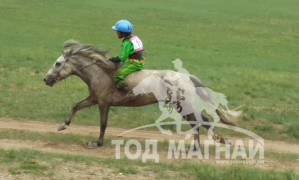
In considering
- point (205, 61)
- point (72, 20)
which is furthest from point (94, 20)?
point (205, 61)

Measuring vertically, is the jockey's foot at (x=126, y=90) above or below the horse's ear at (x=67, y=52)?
below

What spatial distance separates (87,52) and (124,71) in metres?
0.99

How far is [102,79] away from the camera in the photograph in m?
13.4

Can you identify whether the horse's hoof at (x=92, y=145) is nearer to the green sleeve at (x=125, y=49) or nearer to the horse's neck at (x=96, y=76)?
the horse's neck at (x=96, y=76)

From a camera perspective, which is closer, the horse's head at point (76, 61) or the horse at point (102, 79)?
the horse at point (102, 79)

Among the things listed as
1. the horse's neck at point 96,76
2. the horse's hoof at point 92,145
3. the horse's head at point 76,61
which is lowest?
the horse's hoof at point 92,145

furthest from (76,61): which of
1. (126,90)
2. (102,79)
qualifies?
(126,90)

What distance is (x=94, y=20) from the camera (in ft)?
131

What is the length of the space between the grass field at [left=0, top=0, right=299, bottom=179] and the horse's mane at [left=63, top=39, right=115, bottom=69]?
108 inches

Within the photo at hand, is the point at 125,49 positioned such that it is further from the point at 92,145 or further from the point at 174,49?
the point at 174,49

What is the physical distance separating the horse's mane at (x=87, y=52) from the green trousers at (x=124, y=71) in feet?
1.02

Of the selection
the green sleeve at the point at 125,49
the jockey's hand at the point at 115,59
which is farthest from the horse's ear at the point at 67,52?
the green sleeve at the point at 125,49

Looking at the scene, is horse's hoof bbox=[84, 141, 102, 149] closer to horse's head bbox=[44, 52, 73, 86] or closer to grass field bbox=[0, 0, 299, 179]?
horse's head bbox=[44, 52, 73, 86]

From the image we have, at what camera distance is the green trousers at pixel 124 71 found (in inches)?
517
